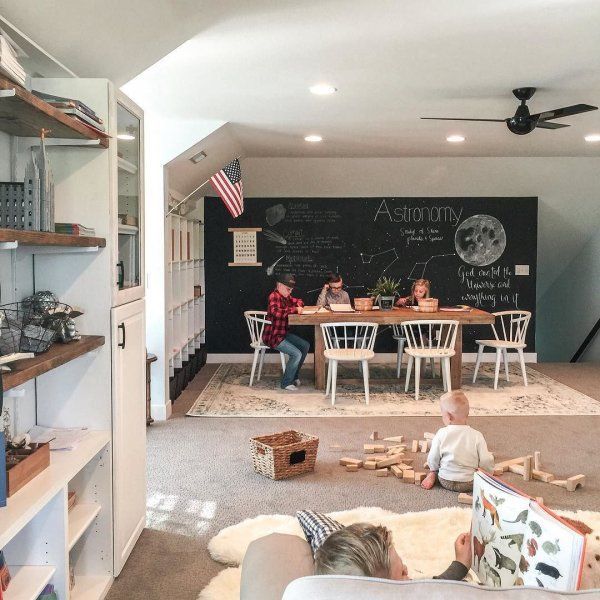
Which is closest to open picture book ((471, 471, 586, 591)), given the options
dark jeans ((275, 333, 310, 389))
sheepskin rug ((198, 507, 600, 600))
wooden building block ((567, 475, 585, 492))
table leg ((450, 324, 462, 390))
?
sheepskin rug ((198, 507, 600, 600))

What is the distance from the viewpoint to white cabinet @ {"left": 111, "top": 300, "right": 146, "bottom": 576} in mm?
3100

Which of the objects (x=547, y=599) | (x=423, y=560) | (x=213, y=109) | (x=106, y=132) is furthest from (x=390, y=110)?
(x=547, y=599)

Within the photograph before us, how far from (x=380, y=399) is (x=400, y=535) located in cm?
331

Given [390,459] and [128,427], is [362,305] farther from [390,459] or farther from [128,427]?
[128,427]

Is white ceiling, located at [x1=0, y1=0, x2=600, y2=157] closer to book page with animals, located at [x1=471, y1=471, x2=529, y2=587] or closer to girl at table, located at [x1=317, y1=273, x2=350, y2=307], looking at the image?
girl at table, located at [x1=317, y1=273, x2=350, y2=307]

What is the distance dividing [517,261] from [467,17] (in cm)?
598

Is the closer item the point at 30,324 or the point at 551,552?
the point at 551,552

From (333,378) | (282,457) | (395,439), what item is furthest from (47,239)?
(333,378)

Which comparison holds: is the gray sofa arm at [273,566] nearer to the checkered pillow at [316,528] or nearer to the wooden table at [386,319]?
the checkered pillow at [316,528]

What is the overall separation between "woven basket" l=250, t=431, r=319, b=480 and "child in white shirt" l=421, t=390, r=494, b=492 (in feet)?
2.50

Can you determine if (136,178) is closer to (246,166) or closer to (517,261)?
(246,166)

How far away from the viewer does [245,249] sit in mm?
9070

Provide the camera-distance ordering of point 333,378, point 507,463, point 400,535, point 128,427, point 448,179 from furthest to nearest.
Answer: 1. point 448,179
2. point 333,378
3. point 507,463
4. point 400,535
5. point 128,427

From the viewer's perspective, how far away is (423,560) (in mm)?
3211
